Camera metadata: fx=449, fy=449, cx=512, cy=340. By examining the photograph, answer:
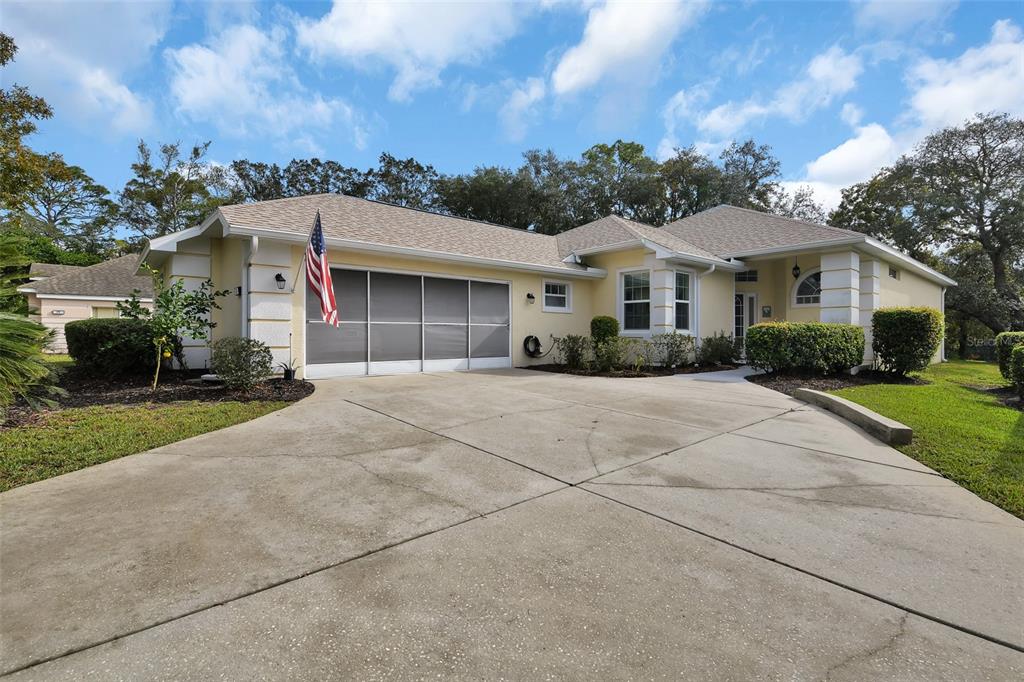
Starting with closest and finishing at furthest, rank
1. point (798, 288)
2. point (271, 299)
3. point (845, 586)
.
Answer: point (845, 586) → point (271, 299) → point (798, 288)

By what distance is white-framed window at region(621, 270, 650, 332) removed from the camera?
1161 centimetres

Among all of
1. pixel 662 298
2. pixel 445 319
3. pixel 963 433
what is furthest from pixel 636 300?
pixel 963 433

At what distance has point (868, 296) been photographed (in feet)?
36.4

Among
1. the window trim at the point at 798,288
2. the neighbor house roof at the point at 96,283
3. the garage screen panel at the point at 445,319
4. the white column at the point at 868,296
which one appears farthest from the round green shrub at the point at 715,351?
the neighbor house roof at the point at 96,283

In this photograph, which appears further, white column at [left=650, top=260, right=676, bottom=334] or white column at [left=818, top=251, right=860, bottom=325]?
white column at [left=650, top=260, right=676, bottom=334]

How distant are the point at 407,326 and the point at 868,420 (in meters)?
8.12

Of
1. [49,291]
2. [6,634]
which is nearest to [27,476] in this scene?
[6,634]

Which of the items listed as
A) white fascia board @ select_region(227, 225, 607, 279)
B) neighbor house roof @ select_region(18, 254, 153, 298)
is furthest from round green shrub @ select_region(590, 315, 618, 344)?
neighbor house roof @ select_region(18, 254, 153, 298)

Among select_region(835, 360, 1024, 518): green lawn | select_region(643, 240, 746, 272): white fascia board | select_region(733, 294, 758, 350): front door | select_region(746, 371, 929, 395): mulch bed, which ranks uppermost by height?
select_region(643, 240, 746, 272): white fascia board

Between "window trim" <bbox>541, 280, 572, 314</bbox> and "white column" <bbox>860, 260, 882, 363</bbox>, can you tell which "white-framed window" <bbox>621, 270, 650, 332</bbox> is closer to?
"window trim" <bbox>541, 280, 572, 314</bbox>

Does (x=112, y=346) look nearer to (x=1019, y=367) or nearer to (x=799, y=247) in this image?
(x=799, y=247)

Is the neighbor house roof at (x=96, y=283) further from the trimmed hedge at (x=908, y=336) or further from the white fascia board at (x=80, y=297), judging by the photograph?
the trimmed hedge at (x=908, y=336)

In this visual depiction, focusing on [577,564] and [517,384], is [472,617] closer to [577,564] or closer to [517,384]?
[577,564]

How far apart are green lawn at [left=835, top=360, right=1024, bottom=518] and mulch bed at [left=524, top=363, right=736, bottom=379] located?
133 inches
